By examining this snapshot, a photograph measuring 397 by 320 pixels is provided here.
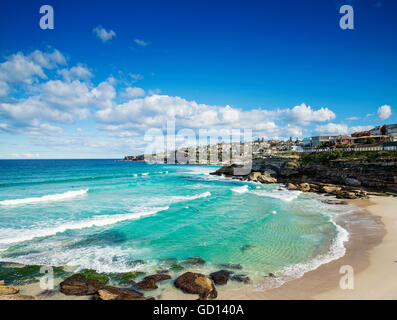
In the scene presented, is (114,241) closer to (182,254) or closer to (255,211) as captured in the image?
(182,254)

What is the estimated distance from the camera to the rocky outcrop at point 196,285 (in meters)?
7.74

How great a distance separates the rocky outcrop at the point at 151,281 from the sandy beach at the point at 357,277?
2778 millimetres

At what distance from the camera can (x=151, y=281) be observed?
880 cm

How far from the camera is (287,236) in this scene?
555 inches

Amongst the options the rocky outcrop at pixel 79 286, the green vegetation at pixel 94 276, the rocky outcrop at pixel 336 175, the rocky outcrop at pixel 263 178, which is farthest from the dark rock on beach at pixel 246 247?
the rocky outcrop at pixel 263 178

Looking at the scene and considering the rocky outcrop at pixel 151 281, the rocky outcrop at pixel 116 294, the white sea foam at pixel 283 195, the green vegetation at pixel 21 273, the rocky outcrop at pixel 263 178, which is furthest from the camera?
the rocky outcrop at pixel 263 178

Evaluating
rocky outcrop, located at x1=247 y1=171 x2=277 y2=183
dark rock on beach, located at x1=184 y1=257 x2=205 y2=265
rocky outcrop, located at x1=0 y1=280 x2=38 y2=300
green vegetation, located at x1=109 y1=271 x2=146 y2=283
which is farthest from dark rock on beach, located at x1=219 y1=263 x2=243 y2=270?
rocky outcrop, located at x1=247 y1=171 x2=277 y2=183

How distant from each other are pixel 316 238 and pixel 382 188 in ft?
77.7

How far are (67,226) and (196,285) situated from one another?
510 inches

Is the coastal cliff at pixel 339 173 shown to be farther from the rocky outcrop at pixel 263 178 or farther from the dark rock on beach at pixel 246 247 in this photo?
the dark rock on beach at pixel 246 247

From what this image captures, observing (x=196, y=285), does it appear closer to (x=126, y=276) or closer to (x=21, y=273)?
(x=126, y=276)

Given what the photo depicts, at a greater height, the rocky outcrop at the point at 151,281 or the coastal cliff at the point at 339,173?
the coastal cliff at the point at 339,173

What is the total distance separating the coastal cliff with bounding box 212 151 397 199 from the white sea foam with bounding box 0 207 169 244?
2635 cm
